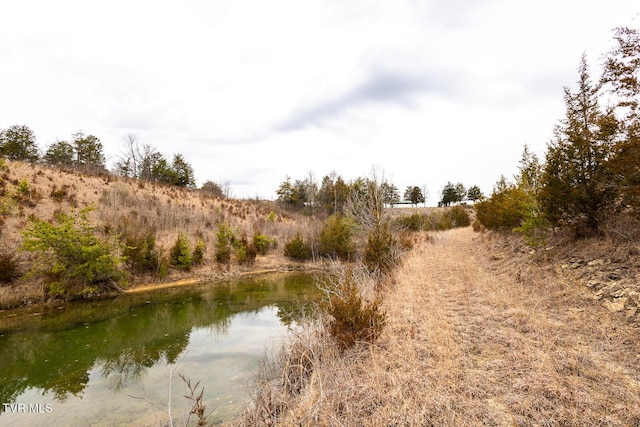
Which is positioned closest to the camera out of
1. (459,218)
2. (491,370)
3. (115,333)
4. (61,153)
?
(491,370)

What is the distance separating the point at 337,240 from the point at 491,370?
21017 mm

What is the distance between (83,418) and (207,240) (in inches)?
735

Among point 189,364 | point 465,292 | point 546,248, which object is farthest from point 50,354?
point 546,248

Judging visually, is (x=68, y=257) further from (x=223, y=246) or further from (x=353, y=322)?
(x=353, y=322)

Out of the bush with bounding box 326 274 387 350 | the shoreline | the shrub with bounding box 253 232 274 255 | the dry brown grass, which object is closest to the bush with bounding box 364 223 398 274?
the dry brown grass

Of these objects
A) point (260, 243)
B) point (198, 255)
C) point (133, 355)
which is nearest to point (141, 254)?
point (198, 255)

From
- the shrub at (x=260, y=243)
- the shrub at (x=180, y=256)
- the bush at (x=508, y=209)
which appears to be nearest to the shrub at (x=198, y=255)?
the shrub at (x=180, y=256)

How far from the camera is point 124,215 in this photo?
2136 centimetres

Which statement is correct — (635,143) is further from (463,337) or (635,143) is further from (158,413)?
(158,413)

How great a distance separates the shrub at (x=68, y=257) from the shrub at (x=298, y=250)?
1319 cm

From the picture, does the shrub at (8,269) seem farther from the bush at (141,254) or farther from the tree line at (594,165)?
the tree line at (594,165)

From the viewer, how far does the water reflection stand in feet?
22.4

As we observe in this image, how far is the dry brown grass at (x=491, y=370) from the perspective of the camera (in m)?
3.31

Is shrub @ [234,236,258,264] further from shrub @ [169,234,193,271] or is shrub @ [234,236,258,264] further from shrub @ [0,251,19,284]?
shrub @ [0,251,19,284]
